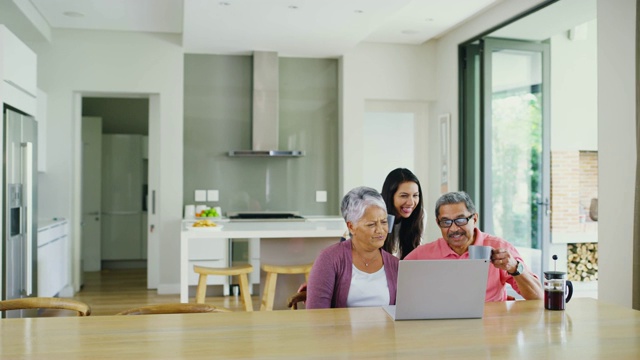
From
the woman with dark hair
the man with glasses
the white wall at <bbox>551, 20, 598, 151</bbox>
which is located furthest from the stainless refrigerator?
the white wall at <bbox>551, 20, 598, 151</bbox>

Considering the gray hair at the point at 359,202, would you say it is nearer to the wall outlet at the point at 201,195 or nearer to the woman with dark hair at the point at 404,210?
the woman with dark hair at the point at 404,210

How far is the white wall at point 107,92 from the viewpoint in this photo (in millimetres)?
6980

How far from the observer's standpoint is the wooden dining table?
1.85 m

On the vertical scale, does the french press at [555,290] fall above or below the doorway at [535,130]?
below

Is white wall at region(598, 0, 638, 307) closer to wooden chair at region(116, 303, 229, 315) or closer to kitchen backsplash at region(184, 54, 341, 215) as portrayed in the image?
wooden chair at region(116, 303, 229, 315)

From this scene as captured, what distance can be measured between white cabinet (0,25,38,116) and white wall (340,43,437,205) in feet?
11.3

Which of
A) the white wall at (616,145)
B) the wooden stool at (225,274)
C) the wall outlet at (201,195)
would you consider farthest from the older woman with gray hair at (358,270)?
the wall outlet at (201,195)

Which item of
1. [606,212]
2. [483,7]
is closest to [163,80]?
[483,7]

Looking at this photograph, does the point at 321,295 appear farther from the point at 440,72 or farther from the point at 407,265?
the point at 440,72

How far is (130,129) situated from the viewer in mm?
9844

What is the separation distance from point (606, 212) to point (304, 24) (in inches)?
123

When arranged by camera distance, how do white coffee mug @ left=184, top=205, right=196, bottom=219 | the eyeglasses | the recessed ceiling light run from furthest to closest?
white coffee mug @ left=184, top=205, right=196, bottom=219
the recessed ceiling light
the eyeglasses

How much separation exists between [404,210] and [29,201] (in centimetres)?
320

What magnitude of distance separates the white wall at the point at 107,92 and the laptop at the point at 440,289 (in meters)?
5.25
